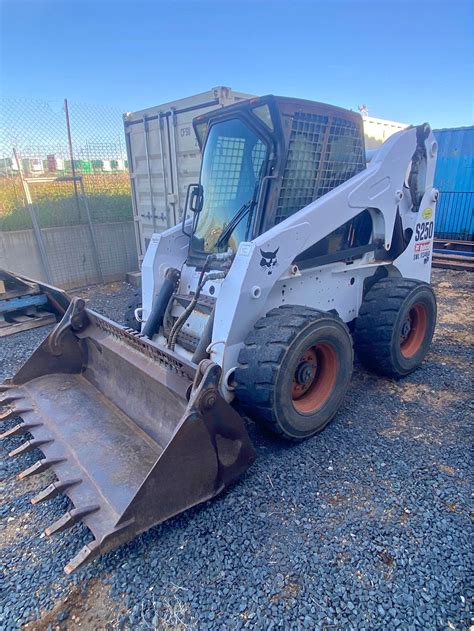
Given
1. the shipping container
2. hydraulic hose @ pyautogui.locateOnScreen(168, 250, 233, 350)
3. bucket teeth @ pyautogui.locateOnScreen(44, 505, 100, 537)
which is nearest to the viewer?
bucket teeth @ pyautogui.locateOnScreen(44, 505, 100, 537)

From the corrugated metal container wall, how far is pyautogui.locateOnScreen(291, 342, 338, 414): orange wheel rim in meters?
9.33

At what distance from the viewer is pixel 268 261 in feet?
9.05

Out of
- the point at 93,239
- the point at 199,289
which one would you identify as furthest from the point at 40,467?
the point at 93,239

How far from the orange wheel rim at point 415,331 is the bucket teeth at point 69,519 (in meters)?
3.13

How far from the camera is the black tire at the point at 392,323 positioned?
3609 millimetres

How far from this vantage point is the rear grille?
10.3ft

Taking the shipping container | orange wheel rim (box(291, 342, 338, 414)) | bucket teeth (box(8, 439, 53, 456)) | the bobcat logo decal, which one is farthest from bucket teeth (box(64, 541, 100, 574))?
the shipping container

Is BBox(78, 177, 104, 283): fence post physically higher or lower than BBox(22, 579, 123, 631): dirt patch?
higher

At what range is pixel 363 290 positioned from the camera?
3.89 m

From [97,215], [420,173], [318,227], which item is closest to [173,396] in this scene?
[318,227]

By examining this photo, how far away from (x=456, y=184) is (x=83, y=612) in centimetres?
1246

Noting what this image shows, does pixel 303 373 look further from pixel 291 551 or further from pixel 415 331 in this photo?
pixel 415 331

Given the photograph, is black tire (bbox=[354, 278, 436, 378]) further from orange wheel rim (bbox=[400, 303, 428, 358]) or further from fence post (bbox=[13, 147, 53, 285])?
fence post (bbox=[13, 147, 53, 285])

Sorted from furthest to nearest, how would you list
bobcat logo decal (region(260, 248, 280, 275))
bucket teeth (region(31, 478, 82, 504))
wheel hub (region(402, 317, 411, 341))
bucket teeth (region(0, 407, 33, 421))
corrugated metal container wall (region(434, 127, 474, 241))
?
corrugated metal container wall (region(434, 127, 474, 241)), wheel hub (region(402, 317, 411, 341)), bucket teeth (region(0, 407, 33, 421)), bobcat logo decal (region(260, 248, 280, 275)), bucket teeth (region(31, 478, 82, 504))
